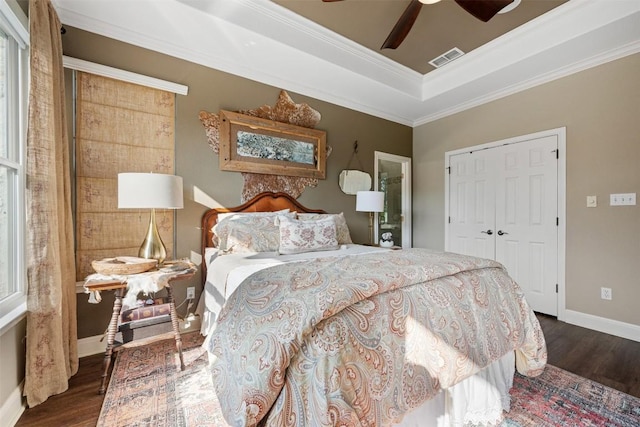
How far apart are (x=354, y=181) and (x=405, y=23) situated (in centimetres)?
211

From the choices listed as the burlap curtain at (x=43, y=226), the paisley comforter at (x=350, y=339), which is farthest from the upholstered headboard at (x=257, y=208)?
the paisley comforter at (x=350, y=339)

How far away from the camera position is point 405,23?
2088mm

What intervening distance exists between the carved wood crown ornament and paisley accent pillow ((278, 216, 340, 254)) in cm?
61

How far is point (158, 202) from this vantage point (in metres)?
2.00

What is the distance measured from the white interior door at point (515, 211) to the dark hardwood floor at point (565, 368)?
0.55 metres

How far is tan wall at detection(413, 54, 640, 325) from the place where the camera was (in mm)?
2641

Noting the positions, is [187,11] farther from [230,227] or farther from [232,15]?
[230,227]

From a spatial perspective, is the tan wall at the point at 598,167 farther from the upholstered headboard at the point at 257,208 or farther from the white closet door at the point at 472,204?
the upholstered headboard at the point at 257,208

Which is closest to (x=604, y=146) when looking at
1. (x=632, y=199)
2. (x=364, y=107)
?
(x=632, y=199)

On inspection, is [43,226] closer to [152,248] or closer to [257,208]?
[152,248]

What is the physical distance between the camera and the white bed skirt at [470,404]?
54.4 inches

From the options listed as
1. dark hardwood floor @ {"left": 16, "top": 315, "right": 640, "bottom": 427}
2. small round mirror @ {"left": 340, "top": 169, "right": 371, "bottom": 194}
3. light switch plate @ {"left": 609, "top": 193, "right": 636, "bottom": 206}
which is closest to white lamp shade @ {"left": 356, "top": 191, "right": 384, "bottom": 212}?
small round mirror @ {"left": 340, "top": 169, "right": 371, "bottom": 194}

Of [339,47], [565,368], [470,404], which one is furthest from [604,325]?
[339,47]

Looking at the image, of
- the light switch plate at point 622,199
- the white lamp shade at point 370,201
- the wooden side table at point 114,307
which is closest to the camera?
the wooden side table at point 114,307
